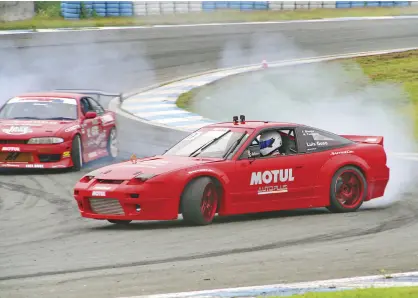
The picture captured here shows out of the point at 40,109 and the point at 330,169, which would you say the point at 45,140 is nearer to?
the point at 40,109

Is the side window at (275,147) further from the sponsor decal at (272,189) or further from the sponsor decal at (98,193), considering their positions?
the sponsor decal at (98,193)

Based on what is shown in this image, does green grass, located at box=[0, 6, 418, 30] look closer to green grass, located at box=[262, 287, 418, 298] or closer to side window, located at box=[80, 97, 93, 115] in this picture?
side window, located at box=[80, 97, 93, 115]

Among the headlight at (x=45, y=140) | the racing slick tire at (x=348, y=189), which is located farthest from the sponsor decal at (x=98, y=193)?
the headlight at (x=45, y=140)

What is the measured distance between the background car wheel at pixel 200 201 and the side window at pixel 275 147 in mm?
586

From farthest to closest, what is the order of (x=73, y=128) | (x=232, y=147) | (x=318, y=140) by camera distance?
(x=73, y=128)
(x=318, y=140)
(x=232, y=147)

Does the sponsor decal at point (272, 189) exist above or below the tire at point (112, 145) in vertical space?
above

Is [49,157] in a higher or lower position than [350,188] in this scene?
lower

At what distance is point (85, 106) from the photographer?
52.9 ft

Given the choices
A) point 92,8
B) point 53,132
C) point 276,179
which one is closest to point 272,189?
point 276,179

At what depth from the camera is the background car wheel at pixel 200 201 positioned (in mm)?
9938

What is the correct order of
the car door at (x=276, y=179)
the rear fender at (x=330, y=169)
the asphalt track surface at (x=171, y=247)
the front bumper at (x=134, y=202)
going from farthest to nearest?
the rear fender at (x=330, y=169) < the car door at (x=276, y=179) < the front bumper at (x=134, y=202) < the asphalt track surface at (x=171, y=247)

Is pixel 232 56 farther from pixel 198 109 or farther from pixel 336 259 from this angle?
pixel 336 259

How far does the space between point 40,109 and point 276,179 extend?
228 inches

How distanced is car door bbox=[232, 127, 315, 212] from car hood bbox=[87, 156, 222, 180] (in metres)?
0.38
